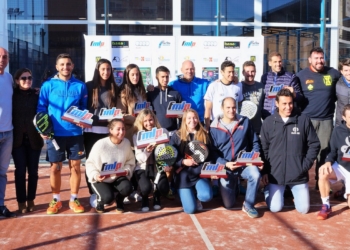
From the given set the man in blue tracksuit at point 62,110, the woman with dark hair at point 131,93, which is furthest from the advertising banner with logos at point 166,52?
the man in blue tracksuit at point 62,110

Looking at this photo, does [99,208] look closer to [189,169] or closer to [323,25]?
[189,169]

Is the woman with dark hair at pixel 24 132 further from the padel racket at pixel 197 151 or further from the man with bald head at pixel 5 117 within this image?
the padel racket at pixel 197 151

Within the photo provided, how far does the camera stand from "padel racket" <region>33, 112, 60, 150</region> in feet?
18.2

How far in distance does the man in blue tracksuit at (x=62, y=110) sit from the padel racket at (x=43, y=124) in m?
0.18

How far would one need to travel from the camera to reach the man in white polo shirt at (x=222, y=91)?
6855 millimetres

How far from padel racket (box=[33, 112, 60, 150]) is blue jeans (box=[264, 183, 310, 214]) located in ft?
9.17

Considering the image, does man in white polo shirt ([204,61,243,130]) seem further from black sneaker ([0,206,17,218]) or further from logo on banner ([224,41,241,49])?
black sneaker ([0,206,17,218])

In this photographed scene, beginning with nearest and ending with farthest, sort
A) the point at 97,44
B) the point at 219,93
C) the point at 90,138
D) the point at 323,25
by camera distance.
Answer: the point at 90,138, the point at 219,93, the point at 97,44, the point at 323,25

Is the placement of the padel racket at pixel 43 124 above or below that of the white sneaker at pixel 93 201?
above

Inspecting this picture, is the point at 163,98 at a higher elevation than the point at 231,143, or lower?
higher

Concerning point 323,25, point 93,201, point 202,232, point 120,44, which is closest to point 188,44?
point 120,44

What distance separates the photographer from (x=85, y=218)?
5.79m

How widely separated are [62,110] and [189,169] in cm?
172

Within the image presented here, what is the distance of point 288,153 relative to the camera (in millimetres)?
6145
